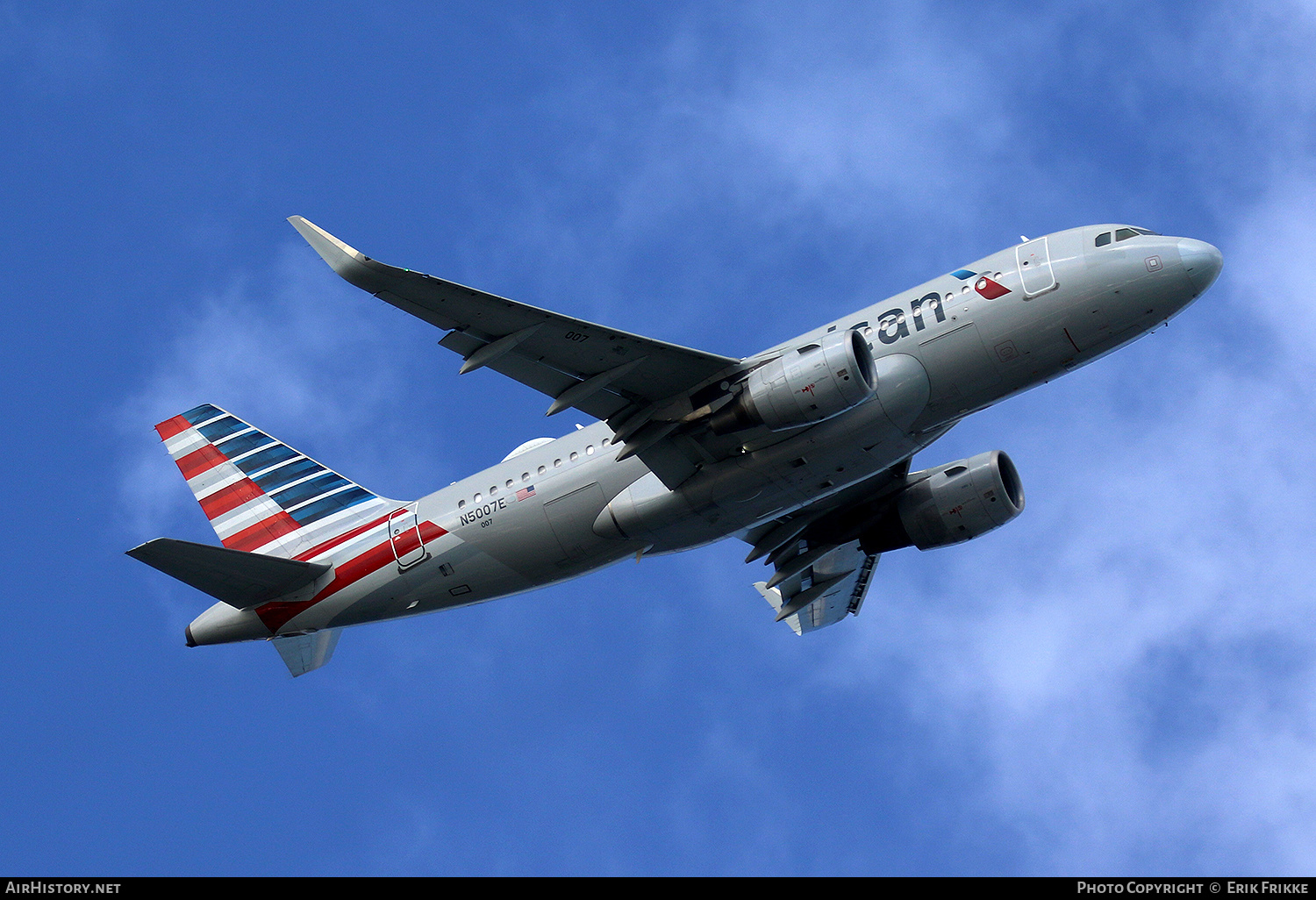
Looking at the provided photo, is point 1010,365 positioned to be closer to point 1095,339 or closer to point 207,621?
point 1095,339

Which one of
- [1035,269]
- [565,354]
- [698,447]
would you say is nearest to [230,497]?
[565,354]

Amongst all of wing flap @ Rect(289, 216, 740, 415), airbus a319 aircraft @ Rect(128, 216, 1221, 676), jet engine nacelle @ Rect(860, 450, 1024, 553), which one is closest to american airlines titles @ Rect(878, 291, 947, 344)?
airbus a319 aircraft @ Rect(128, 216, 1221, 676)

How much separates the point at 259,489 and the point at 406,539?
23.7ft

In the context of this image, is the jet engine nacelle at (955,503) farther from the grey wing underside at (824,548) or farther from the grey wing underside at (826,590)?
the grey wing underside at (826,590)

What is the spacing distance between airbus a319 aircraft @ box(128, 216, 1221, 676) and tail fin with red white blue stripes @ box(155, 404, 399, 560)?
0.54ft

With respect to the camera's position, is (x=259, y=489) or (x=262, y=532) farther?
(x=259, y=489)

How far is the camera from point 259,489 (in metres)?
38.6

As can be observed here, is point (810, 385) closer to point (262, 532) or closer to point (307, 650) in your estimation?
point (307, 650)

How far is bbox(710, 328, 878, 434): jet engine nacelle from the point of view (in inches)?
1103

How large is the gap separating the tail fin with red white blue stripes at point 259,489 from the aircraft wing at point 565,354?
29.7 feet

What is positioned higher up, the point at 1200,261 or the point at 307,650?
the point at 1200,261

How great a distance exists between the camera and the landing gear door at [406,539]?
3381 cm

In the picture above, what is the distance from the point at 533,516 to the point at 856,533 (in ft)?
33.9

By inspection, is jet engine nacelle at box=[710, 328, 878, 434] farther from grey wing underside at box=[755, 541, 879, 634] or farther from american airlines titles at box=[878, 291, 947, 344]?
grey wing underside at box=[755, 541, 879, 634]
